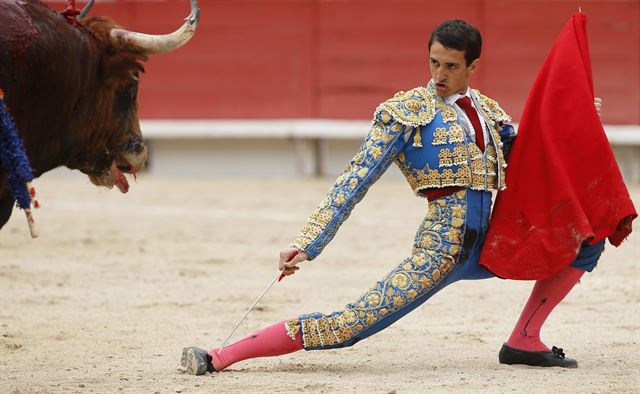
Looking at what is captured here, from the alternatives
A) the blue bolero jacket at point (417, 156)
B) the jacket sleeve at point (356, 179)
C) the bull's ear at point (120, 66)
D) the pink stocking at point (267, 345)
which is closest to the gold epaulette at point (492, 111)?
the blue bolero jacket at point (417, 156)

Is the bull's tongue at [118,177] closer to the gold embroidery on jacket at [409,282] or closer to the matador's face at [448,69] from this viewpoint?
the gold embroidery on jacket at [409,282]

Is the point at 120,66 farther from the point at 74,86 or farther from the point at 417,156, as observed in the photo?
the point at 417,156

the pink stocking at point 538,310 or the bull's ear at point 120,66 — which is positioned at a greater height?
the bull's ear at point 120,66

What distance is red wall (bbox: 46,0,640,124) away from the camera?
10016 millimetres

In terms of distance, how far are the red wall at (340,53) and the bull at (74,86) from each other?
6859 millimetres

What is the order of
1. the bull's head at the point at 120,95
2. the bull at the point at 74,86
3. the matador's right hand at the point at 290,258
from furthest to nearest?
the bull's head at the point at 120,95, the matador's right hand at the point at 290,258, the bull at the point at 74,86

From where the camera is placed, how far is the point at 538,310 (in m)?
3.74

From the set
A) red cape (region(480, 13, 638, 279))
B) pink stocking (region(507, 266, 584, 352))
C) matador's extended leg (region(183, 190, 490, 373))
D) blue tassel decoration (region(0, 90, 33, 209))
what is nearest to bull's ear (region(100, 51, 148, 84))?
blue tassel decoration (region(0, 90, 33, 209))

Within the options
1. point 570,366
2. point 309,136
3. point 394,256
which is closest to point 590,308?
point 570,366

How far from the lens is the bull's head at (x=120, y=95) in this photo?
3.50 m

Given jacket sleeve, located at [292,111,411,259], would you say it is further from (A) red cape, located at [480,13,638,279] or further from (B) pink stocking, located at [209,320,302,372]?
(A) red cape, located at [480,13,638,279]

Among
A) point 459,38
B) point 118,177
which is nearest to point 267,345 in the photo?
point 118,177

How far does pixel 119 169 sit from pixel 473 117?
1.07m

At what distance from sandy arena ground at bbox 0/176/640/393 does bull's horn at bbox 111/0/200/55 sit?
3.09ft
